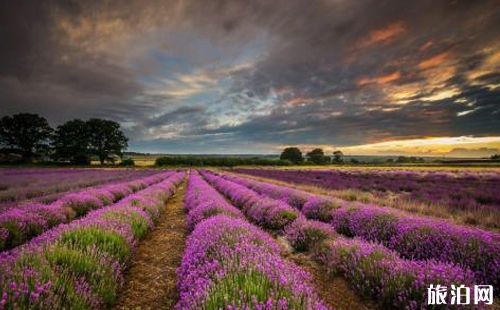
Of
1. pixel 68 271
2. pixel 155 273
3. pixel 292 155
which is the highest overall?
pixel 292 155

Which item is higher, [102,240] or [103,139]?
[103,139]

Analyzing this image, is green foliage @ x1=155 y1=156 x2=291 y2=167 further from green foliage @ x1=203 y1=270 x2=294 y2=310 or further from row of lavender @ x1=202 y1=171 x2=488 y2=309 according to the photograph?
green foliage @ x1=203 y1=270 x2=294 y2=310

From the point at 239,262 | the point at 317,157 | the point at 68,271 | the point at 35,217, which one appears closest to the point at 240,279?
the point at 239,262

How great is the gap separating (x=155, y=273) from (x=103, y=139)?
69771 mm

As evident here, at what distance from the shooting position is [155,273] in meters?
4.46

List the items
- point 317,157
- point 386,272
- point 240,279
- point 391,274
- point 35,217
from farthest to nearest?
point 317,157 < point 35,217 < point 386,272 < point 391,274 < point 240,279

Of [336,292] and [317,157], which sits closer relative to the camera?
[336,292]

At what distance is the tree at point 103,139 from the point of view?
6281cm

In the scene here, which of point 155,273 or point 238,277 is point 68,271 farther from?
Result: point 238,277

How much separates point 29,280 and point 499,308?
517 cm

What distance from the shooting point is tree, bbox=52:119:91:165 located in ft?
192

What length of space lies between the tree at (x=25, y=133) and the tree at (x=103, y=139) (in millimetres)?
8574

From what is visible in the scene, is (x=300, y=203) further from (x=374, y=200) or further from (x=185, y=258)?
(x=185, y=258)

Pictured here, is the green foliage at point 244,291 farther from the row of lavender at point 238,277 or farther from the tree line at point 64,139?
the tree line at point 64,139
